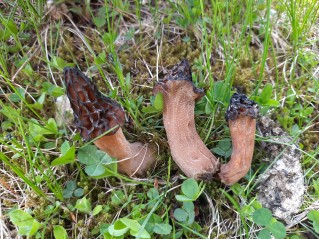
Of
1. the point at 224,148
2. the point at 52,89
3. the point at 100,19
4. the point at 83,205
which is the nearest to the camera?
the point at 83,205

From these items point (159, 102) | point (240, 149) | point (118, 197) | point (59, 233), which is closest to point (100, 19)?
point (159, 102)

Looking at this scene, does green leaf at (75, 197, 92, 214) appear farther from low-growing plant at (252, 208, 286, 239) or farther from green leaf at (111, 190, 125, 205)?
low-growing plant at (252, 208, 286, 239)

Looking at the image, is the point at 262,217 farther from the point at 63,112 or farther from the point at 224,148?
the point at 63,112

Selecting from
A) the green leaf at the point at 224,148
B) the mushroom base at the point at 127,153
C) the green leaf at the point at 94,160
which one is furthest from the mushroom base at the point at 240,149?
the green leaf at the point at 94,160

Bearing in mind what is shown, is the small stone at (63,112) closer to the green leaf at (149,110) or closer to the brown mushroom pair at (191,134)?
the green leaf at (149,110)

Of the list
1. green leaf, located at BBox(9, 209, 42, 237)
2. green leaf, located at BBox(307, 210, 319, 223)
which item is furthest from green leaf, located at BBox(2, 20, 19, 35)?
green leaf, located at BBox(307, 210, 319, 223)
